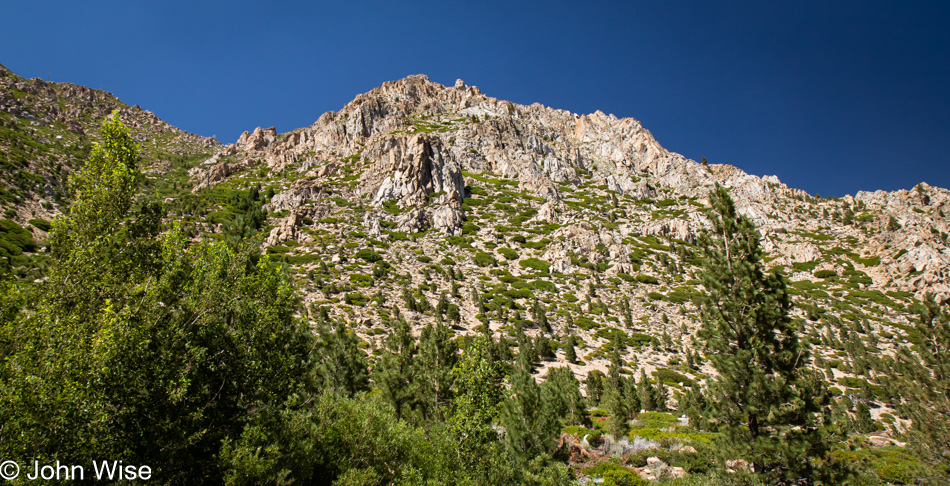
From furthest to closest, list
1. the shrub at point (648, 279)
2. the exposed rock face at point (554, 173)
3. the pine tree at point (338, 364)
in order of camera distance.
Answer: the exposed rock face at point (554, 173) < the shrub at point (648, 279) < the pine tree at point (338, 364)

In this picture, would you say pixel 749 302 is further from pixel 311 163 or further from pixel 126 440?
pixel 311 163

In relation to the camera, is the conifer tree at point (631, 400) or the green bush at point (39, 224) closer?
the conifer tree at point (631, 400)

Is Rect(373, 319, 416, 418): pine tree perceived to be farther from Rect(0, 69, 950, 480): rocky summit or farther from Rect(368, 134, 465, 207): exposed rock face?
Rect(368, 134, 465, 207): exposed rock face

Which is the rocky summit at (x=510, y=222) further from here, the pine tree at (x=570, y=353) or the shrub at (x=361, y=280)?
the pine tree at (x=570, y=353)

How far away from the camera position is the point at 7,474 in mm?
7504

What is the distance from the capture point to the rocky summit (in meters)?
60.1

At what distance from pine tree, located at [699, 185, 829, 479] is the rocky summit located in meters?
20.0

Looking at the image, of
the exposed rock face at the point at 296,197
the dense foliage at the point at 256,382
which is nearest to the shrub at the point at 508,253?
the exposed rock face at the point at 296,197

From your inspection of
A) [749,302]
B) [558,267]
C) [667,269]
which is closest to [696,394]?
[749,302]

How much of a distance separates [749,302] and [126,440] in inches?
808

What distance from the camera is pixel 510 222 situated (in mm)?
107375

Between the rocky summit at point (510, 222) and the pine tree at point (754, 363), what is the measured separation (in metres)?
20.0

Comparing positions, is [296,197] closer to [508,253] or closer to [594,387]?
[508,253]

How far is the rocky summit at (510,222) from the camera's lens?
6006cm
